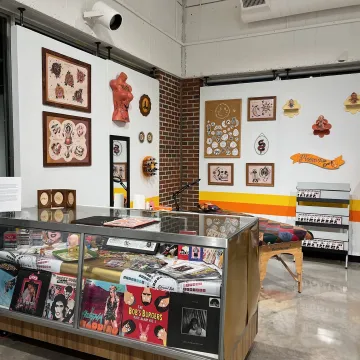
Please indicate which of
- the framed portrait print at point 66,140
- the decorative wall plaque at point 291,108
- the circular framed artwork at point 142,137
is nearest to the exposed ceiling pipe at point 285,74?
the decorative wall plaque at point 291,108

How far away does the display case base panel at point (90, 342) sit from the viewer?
236cm

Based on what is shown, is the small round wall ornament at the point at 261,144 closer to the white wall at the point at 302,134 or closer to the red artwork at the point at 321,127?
the white wall at the point at 302,134

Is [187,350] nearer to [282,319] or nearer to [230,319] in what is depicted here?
[230,319]

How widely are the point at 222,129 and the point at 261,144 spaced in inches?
27.6

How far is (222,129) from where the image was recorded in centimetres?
607

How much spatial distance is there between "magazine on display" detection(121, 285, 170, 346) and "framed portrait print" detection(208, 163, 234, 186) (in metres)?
4.00

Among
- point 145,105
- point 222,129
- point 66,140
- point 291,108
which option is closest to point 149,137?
point 145,105

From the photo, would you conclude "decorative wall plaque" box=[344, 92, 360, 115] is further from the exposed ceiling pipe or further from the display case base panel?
the display case base panel

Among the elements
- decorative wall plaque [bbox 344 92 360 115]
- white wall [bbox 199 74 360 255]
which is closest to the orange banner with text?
white wall [bbox 199 74 360 255]

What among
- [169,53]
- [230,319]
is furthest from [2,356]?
[169,53]

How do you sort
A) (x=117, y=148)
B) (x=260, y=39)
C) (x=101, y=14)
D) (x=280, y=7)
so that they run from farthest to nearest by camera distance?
(x=260, y=39)
(x=280, y=7)
(x=117, y=148)
(x=101, y=14)

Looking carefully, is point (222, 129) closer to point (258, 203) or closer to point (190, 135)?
point (190, 135)

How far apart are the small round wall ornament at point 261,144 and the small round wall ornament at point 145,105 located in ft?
5.94

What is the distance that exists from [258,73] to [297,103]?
2.68ft
